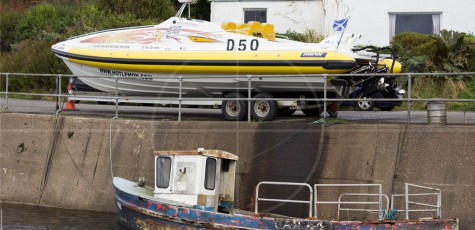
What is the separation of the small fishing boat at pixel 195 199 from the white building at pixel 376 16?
13203 mm

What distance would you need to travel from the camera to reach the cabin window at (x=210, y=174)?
16.3m

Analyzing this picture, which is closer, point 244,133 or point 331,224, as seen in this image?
point 331,224

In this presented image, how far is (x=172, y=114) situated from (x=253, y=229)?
21.6 ft

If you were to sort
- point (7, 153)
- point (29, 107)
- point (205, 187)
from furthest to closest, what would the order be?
point (29, 107)
point (7, 153)
point (205, 187)

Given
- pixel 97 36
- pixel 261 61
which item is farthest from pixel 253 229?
pixel 97 36

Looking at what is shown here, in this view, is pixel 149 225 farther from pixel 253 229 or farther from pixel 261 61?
pixel 261 61

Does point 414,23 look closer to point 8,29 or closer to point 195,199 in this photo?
point 8,29

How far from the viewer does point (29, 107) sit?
80.3ft

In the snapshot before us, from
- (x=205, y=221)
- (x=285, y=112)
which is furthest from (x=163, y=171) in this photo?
(x=285, y=112)

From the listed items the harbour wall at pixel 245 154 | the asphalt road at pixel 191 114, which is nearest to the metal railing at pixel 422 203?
the harbour wall at pixel 245 154

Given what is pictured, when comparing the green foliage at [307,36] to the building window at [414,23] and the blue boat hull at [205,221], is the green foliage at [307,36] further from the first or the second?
the blue boat hull at [205,221]

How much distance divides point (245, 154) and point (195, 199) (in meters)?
2.29

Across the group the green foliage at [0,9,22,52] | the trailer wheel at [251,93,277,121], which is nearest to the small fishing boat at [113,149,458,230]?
the trailer wheel at [251,93,277,121]

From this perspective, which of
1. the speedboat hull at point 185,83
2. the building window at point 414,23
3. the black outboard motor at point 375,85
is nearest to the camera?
the speedboat hull at point 185,83
